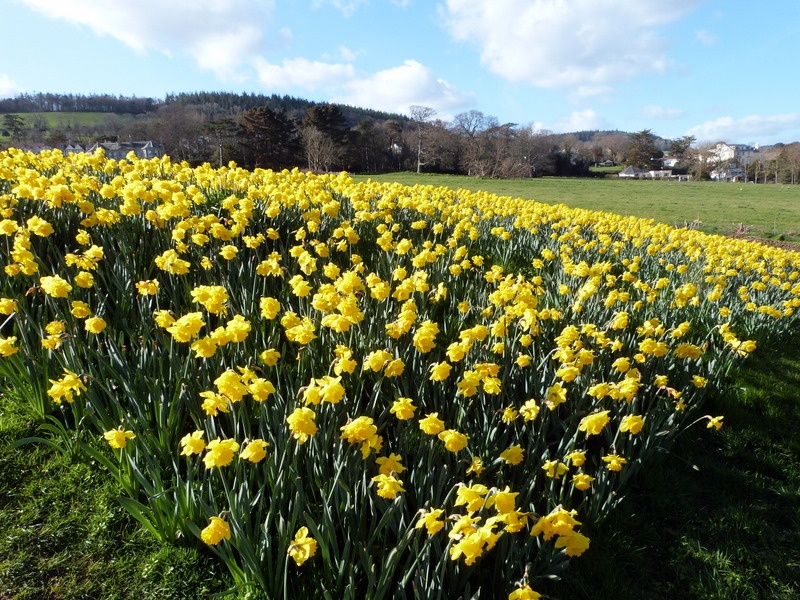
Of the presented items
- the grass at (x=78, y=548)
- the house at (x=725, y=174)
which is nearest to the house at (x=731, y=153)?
the house at (x=725, y=174)

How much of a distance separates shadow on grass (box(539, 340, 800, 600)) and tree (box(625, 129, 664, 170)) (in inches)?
4434

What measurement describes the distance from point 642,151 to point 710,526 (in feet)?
379

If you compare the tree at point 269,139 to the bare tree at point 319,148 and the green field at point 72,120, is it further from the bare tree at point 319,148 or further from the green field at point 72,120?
the green field at point 72,120

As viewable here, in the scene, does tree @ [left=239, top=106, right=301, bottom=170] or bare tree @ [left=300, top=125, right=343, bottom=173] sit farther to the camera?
tree @ [left=239, top=106, right=301, bottom=170]

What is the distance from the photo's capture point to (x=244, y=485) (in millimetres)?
2092

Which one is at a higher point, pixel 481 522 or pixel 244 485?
pixel 244 485

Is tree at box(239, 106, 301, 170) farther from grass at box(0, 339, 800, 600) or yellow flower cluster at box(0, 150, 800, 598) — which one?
grass at box(0, 339, 800, 600)

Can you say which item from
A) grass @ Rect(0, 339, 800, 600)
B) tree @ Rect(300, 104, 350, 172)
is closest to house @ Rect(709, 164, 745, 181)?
tree @ Rect(300, 104, 350, 172)

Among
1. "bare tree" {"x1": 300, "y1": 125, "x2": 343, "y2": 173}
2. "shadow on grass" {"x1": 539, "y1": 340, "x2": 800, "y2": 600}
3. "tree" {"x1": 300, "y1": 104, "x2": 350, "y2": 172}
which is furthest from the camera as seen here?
"tree" {"x1": 300, "y1": 104, "x2": 350, "y2": 172}

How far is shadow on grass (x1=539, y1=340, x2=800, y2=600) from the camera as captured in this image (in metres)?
2.42

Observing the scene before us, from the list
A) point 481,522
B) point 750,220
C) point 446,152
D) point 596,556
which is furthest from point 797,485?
point 446,152

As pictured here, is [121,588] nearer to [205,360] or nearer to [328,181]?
[205,360]

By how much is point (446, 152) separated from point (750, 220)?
1916 inches

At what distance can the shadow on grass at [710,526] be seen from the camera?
242 centimetres
